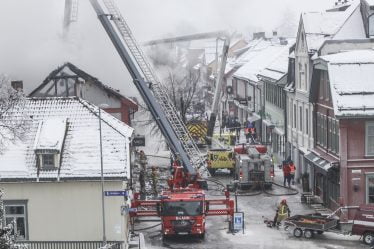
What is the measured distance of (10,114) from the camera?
2466 cm

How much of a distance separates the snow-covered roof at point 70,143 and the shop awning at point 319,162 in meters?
8.81

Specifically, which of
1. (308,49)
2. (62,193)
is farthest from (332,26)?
(62,193)

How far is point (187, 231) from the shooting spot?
83.4 ft

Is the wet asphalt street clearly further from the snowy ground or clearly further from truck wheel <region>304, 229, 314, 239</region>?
truck wheel <region>304, 229, 314, 239</region>

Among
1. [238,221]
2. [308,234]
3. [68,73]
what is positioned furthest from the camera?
[68,73]

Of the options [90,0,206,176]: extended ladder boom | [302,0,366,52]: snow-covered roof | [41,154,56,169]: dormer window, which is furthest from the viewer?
[302,0,366,52]: snow-covered roof

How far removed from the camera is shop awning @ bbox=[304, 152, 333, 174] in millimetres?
29186

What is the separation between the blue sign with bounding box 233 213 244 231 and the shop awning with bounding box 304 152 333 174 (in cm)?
444

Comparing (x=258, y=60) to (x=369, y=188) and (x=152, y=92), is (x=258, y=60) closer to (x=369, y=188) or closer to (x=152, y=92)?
(x=152, y=92)

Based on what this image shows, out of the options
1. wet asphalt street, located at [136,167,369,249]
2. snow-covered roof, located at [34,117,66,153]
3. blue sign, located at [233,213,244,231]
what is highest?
snow-covered roof, located at [34,117,66,153]

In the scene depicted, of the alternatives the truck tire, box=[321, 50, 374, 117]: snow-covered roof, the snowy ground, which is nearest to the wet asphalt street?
the snowy ground

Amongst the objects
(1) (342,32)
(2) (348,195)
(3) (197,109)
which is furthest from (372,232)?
(3) (197,109)

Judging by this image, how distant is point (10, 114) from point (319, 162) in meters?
12.8

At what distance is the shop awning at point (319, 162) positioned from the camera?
29186 mm
